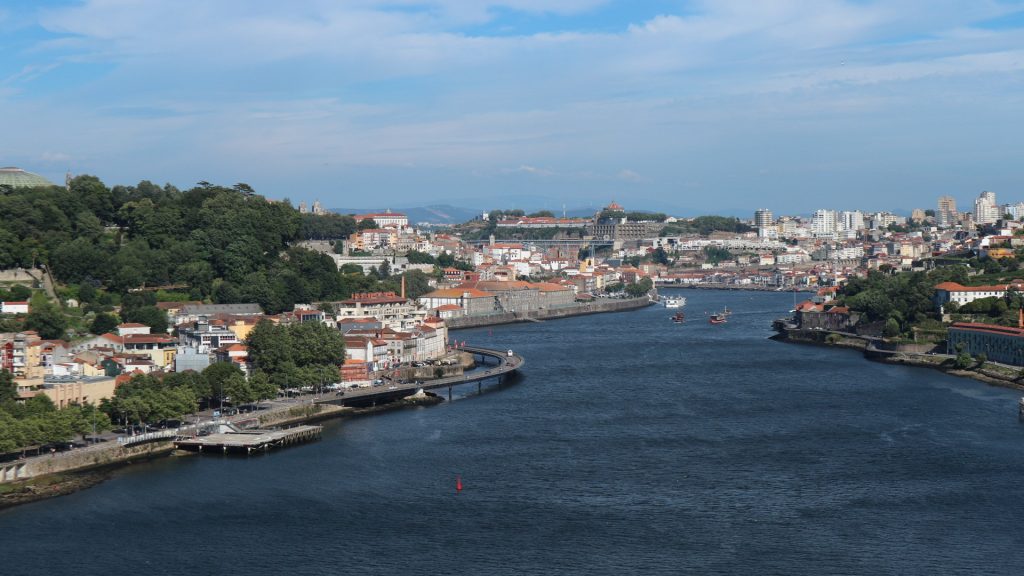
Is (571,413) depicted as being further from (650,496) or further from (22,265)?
(22,265)

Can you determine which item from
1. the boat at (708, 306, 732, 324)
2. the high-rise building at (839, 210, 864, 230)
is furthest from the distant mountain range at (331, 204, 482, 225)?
the boat at (708, 306, 732, 324)

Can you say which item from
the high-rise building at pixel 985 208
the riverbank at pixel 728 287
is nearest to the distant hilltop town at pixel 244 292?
the riverbank at pixel 728 287

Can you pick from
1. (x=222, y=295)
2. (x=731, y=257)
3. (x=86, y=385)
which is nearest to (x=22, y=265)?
(x=222, y=295)

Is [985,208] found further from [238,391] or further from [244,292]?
[238,391]

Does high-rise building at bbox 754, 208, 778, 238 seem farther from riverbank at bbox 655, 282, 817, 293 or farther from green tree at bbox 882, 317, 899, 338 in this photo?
green tree at bbox 882, 317, 899, 338

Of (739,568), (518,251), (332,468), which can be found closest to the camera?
(739,568)

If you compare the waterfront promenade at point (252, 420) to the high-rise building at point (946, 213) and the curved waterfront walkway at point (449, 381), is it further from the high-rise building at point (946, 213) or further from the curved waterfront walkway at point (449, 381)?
the high-rise building at point (946, 213)
